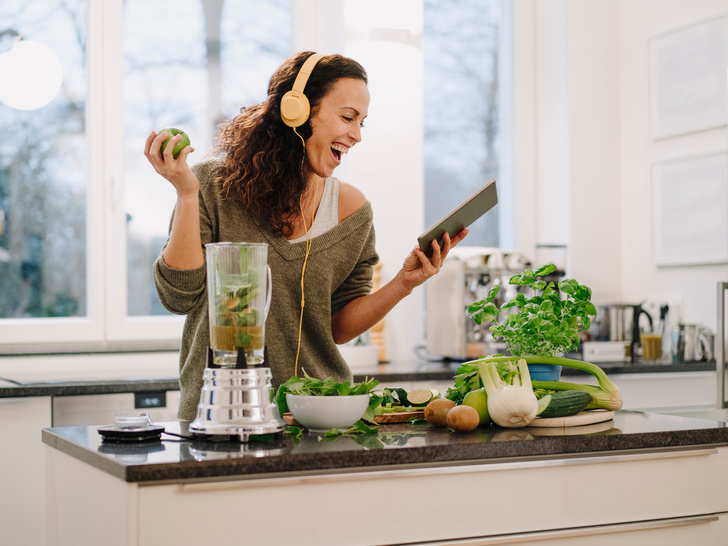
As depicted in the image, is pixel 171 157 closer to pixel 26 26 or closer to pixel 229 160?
pixel 229 160

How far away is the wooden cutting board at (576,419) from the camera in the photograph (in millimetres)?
1506

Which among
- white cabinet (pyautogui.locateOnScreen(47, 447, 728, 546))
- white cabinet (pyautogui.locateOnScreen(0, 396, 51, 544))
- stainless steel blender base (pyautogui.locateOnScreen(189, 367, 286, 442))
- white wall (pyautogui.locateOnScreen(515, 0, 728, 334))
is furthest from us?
white wall (pyautogui.locateOnScreen(515, 0, 728, 334))

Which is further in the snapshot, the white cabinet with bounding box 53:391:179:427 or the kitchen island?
the white cabinet with bounding box 53:391:179:427

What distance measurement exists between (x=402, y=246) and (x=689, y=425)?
7.20 ft

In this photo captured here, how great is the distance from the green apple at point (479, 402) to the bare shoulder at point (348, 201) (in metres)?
0.64

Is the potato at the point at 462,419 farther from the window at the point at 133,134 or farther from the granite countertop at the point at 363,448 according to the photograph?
the window at the point at 133,134

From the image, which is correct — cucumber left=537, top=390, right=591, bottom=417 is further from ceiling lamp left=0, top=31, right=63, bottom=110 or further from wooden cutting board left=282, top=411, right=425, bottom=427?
ceiling lamp left=0, top=31, right=63, bottom=110

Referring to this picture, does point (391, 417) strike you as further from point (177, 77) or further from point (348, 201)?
point (177, 77)

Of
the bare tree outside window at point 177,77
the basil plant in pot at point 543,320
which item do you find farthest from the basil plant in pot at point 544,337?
the bare tree outside window at point 177,77

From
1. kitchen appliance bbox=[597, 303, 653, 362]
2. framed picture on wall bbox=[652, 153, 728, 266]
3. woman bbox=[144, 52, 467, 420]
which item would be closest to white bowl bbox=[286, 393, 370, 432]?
woman bbox=[144, 52, 467, 420]

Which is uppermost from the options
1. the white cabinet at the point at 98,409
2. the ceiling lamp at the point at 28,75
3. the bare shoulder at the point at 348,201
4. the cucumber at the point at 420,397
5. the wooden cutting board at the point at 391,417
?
the ceiling lamp at the point at 28,75

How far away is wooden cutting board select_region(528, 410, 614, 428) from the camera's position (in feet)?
4.94

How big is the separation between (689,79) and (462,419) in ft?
9.38

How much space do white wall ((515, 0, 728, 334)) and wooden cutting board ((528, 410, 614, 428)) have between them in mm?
2452
